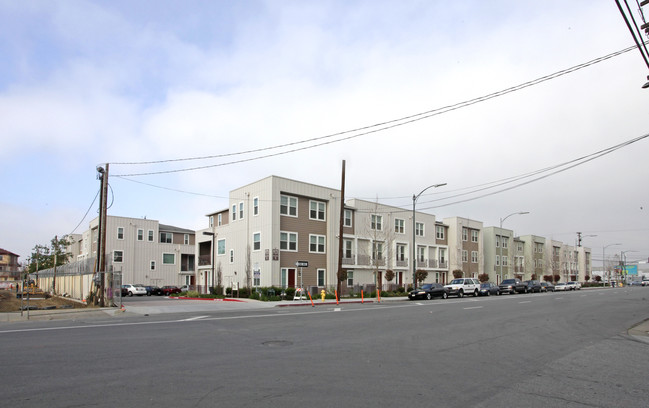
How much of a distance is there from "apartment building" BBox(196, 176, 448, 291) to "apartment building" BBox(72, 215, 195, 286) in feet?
40.3

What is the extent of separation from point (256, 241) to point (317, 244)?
564 cm

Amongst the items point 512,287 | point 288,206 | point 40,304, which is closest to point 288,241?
point 288,206

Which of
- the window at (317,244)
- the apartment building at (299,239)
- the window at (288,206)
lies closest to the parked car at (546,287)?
the apartment building at (299,239)

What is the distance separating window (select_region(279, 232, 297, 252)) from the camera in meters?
39.9

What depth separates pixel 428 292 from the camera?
124 ft

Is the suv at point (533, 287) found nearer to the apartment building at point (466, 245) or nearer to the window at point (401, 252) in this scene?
the apartment building at point (466, 245)

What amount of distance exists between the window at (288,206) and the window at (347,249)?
7.13 m

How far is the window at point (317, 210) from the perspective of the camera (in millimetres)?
43047

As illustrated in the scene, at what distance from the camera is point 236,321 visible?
16953 mm

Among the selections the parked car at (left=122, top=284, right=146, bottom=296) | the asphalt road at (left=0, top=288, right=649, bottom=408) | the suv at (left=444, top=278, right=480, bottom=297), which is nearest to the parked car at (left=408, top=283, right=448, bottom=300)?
the suv at (left=444, top=278, right=480, bottom=297)

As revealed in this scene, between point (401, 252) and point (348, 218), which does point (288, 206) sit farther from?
point (401, 252)

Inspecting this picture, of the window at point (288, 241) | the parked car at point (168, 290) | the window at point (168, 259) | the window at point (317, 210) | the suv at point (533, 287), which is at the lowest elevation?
the parked car at point (168, 290)

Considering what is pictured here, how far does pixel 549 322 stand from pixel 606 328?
1854 mm

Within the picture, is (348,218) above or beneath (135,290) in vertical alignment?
above
